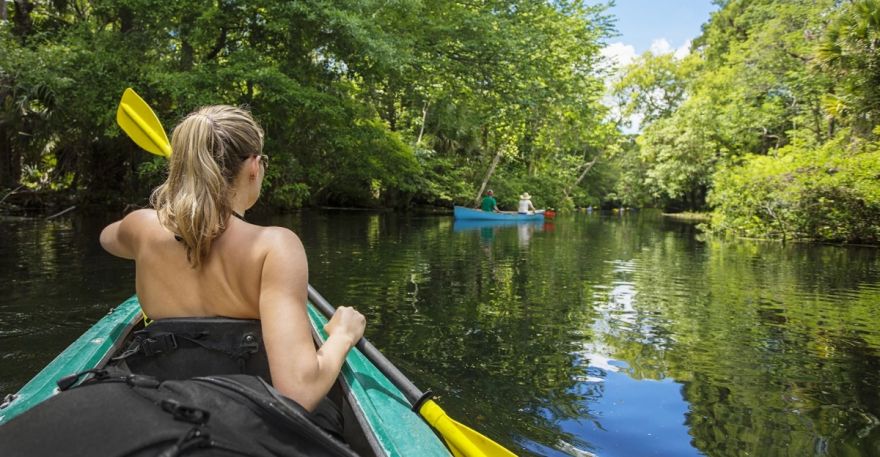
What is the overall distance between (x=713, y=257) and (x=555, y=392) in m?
9.26

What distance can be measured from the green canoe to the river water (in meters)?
1.11

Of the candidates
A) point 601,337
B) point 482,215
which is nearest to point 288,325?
point 601,337

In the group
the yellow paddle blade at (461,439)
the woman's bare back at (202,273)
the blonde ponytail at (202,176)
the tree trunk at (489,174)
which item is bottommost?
the yellow paddle blade at (461,439)

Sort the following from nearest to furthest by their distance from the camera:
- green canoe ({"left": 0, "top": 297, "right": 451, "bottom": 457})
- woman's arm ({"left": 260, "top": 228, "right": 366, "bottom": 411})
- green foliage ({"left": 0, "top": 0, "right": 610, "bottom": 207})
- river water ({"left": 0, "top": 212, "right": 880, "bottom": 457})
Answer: woman's arm ({"left": 260, "top": 228, "right": 366, "bottom": 411}) < green canoe ({"left": 0, "top": 297, "right": 451, "bottom": 457}) < river water ({"left": 0, "top": 212, "right": 880, "bottom": 457}) < green foliage ({"left": 0, "top": 0, "right": 610, "bottom": 207})

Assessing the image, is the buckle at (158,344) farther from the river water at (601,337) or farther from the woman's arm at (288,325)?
the river water at (601,337)

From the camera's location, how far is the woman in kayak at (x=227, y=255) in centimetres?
152

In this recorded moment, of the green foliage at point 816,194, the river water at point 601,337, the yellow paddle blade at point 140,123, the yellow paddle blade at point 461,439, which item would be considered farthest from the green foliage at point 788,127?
the yellow paddle blade at point 140,123

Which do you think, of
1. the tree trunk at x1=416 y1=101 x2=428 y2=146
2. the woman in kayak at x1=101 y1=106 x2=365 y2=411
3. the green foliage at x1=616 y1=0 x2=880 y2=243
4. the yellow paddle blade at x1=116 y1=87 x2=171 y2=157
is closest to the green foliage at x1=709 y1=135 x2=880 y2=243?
the green foliage at x1=616 y1=0 x2=880 y2=243

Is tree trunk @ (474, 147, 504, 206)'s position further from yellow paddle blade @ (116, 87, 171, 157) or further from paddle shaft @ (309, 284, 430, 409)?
paddle shaft @ (309, 284, 430, 409)

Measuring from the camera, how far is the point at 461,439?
2.13 m

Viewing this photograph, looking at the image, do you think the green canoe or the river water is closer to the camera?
the green canoe

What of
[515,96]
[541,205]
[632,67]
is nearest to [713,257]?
[515,96]

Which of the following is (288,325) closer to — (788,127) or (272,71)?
(272,71)

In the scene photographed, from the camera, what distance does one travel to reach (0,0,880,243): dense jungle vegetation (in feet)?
42.9
